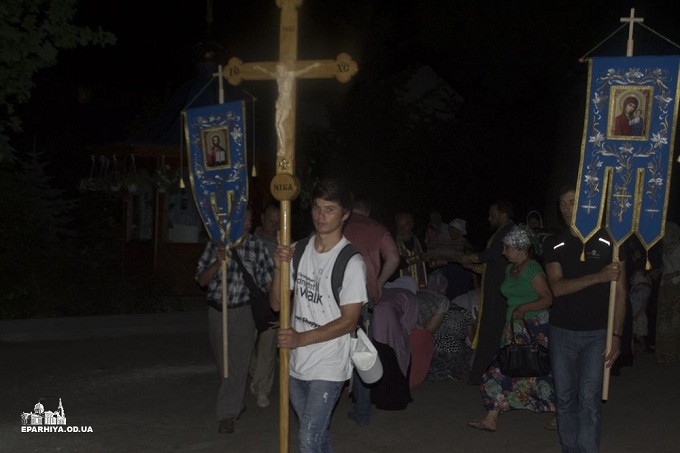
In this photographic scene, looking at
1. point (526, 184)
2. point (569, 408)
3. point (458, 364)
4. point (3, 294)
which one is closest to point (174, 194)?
point (3, 294)

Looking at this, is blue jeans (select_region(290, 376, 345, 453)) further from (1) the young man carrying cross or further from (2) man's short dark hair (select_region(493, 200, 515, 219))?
(2) man's short dark hair (select_region(493, 200, 515, 219))

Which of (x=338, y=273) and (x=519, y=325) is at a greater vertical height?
(x=338, y=273)

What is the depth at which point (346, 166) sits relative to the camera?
20.3 m

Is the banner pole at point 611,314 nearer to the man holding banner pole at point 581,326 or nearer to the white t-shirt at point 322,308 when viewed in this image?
the man holding banner pole at point 581,326

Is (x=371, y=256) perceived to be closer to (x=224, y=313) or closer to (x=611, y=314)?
(x=224, y=313)

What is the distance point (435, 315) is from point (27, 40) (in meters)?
6.33

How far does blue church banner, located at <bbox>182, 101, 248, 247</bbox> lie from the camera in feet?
24.0

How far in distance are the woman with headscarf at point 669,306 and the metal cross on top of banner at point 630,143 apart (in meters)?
6.10

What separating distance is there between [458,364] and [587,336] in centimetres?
451

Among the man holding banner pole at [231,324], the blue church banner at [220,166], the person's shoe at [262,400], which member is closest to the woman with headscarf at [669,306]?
the person's shoe at [262,400]

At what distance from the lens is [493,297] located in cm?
977
